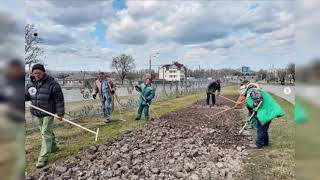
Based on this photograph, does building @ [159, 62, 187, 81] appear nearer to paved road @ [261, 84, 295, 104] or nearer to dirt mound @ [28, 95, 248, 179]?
dirt mound @ [28, 95, 248, 179]

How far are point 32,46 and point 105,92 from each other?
5.71 ft

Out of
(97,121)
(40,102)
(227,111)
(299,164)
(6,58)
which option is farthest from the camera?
(227,111)

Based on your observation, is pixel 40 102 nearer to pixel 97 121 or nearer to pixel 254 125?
pixel 97 121

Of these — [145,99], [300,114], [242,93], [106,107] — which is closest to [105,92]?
[106,107]

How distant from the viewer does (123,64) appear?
350 cm

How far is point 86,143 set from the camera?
3594 mm

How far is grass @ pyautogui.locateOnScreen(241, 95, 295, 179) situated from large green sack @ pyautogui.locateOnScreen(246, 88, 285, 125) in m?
0.08

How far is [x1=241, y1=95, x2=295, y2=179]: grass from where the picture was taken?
2939 mm

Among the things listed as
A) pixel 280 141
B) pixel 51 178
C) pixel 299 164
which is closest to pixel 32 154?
pixel 51 178

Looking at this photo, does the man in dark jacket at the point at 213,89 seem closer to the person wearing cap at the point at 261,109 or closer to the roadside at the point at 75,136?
the roadside at the point at 75,136

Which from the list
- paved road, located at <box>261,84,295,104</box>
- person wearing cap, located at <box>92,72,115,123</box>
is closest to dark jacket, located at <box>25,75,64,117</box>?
person wearing cap, located at <box>92,72,115,123</box>

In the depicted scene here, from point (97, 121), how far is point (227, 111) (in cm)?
211

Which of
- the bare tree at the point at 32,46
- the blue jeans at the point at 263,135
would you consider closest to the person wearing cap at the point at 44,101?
the bare tree at the point at 32,46

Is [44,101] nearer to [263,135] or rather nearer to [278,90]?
[278,90]
